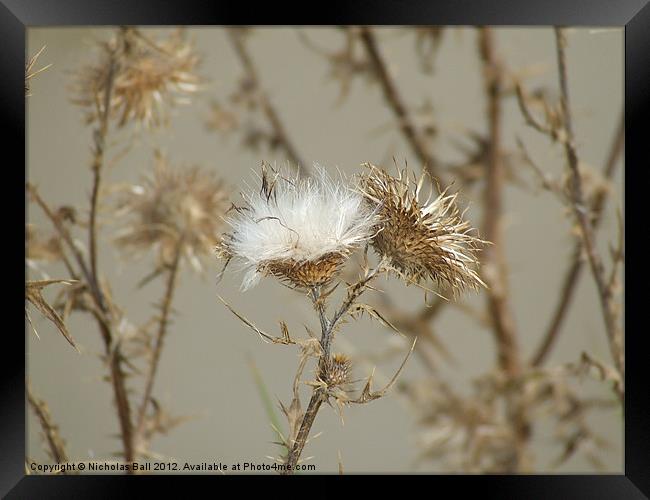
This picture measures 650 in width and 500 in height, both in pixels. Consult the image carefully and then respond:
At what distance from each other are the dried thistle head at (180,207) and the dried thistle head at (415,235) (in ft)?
1.32

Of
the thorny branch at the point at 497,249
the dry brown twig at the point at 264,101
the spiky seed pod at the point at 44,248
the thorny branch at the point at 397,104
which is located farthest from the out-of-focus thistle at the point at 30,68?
the thorny branch at the point at 497,249

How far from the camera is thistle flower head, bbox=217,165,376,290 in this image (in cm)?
44

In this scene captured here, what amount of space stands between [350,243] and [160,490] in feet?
1.24

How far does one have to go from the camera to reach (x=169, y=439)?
103 cm

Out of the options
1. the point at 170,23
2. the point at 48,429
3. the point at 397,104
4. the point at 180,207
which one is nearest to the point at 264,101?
the point at 397,104

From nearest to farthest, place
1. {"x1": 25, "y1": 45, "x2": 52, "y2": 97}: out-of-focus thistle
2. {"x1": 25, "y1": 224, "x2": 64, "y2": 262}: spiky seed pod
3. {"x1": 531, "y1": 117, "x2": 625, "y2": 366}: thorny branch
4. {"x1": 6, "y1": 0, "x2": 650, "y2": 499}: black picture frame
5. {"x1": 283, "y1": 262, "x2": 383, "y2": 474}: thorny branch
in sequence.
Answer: {"x1": 283, "y1": 262, "x2": 383, "y2": 474}: thorny branch
{"x1": 25, "y1": 45, "x2": 52, "y2": 97}: out-of-focus thistle
{"x1": 6, "y1": 0, "x2": 650, "y2": 499}: black picture frame
{"x1": 25, "y1": 224, "x2": 64, "y2": 262}: spiky seed pod
{"x1": 531, "y1": 117, "x2": 625, "y2": 366}: thorny branch

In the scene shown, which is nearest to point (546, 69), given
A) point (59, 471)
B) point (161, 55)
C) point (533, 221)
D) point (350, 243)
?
point (533, 221)

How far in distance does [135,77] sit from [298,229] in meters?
0.43

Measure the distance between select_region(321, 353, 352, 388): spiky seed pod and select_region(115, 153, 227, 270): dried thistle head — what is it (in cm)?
43

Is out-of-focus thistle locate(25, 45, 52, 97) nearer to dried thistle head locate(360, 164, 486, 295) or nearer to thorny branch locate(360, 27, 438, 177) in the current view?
dried thistle head locate(360, 164, 486, 295)

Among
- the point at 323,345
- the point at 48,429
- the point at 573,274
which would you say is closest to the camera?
the point at 323,345

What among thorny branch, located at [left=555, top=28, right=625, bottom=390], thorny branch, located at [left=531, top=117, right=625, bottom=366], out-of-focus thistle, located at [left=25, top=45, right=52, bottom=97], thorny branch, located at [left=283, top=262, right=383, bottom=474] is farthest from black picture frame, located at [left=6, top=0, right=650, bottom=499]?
thorny branch, located at [left=531, top=117, right=625, bottom=366]

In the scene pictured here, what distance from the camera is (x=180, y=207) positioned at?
0.84m

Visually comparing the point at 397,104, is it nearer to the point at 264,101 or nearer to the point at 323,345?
the point at 264,101
